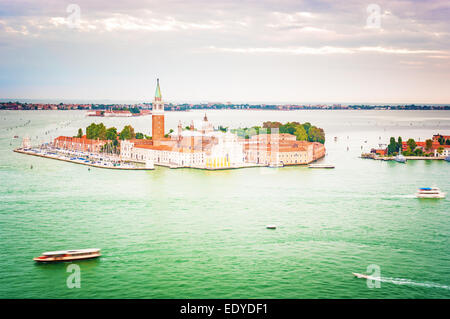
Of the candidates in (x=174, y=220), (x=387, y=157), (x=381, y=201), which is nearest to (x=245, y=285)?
(x=174, y=220)

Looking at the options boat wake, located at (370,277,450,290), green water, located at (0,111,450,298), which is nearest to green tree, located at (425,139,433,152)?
green water, located at (0,111,450,298)

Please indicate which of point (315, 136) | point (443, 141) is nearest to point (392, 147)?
point (443, 141)

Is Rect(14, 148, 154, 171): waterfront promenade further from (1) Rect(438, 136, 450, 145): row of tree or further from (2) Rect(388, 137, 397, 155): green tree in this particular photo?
(1) Rect(438, 136, 450, 145): row of tree

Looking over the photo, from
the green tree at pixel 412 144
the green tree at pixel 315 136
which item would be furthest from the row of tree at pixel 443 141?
the green tree at pixel 315 136

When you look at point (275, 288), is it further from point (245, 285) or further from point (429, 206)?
point (429, 206)

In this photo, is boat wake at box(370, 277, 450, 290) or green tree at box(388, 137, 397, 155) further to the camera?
green tree at box(388, 137, 397, 155)

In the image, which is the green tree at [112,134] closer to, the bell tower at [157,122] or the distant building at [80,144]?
the distant building at [80,144]

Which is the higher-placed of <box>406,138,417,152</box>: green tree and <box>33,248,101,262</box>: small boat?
<box>406,138,417,152</box>: green tree

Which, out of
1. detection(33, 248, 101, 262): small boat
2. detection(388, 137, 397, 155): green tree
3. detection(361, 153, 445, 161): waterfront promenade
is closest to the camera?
detection(33, 248, 101, 262): small boat

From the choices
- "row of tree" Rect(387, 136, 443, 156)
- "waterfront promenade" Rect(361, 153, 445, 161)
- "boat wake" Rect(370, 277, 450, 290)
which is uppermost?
"row of tree" Rect(387, 136, 443, 156)
